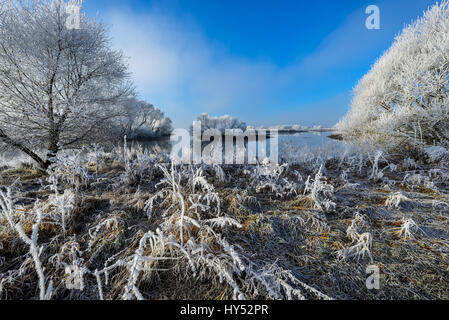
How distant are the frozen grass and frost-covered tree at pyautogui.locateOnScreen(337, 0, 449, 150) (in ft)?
14.4

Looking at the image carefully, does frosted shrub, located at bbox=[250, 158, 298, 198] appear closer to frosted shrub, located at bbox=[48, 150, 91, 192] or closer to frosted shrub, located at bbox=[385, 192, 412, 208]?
frosted shrub, located at bbox=[385, 192, 412, 208]

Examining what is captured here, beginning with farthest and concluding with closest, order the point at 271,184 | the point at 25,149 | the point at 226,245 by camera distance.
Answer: the point at 25,149 < the point at 271,184 < the point at 226,245

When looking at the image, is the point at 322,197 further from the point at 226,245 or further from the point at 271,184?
the point at 226,245

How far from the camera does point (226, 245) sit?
122 cm

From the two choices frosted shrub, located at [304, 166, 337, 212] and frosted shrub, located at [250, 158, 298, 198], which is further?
frosted shrub, located at [250, 158, 298, 198]

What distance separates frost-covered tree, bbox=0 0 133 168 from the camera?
14.0ft

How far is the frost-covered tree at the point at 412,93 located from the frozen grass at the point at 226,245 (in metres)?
4.39

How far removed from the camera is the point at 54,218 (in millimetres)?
1499

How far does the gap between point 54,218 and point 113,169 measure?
2065 mm

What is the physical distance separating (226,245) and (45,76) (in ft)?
21.7

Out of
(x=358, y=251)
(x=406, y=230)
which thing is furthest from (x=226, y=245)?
(x=406, y=230)

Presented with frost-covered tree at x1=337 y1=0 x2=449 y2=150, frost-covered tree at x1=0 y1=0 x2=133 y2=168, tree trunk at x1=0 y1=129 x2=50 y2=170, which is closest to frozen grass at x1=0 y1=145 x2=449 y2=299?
tree trunk at x1=0 y1=129 x2=50 y2=170
